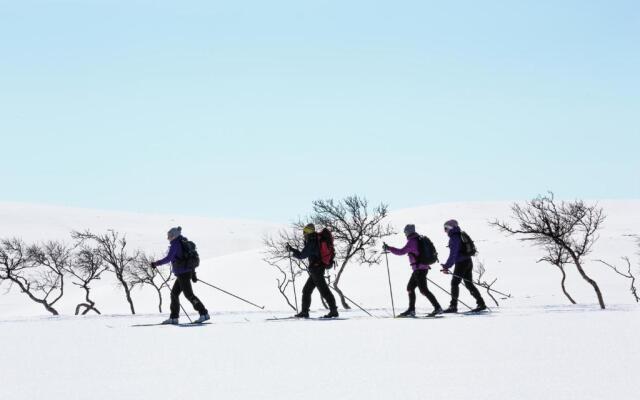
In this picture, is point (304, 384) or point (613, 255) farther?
point (613, 255)

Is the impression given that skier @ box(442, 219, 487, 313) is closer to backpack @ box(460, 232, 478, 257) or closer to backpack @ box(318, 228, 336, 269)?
backpack @ box(460, 232, 478, 257)

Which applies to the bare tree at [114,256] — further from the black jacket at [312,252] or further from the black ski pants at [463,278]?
the black ski pants at [463,278]

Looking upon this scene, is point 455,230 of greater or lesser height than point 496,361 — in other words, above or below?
above

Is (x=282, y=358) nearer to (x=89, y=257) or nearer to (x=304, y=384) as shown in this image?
(x=304, y=384)

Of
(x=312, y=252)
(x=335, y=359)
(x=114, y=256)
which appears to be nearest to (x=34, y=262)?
(x=114, y=256)

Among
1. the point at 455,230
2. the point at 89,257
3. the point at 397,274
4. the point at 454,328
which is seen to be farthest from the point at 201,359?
the point at 397,274

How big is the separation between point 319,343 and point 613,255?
44132 mm

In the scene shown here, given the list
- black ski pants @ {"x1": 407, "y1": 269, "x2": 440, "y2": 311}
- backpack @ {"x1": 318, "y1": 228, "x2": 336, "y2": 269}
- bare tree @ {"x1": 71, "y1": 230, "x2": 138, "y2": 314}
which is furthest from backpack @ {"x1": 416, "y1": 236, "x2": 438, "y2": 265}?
bare tree @ {"x1": 71, "y1": 230, "x2": 138, "y2": 314}

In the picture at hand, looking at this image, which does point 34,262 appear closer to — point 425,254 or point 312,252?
point 312,252

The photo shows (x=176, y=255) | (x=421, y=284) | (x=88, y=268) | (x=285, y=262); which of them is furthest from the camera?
(x=285, y=262)

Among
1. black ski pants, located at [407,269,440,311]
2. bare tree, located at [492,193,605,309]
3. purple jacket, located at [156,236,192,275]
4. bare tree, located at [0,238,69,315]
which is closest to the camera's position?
purple jacket, located at [156,236,192,275]

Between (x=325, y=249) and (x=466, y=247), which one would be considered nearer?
(x=325, y=249)

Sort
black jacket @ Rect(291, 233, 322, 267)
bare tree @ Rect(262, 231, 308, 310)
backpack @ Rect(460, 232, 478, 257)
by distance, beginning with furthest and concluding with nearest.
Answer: bare tree @ Rect(262, 231, 308, 310), backpack @ Rect(460, 232, 478, 257), black jacket @ Rect(291, 233, 322, 267)

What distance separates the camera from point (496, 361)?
7.51m
